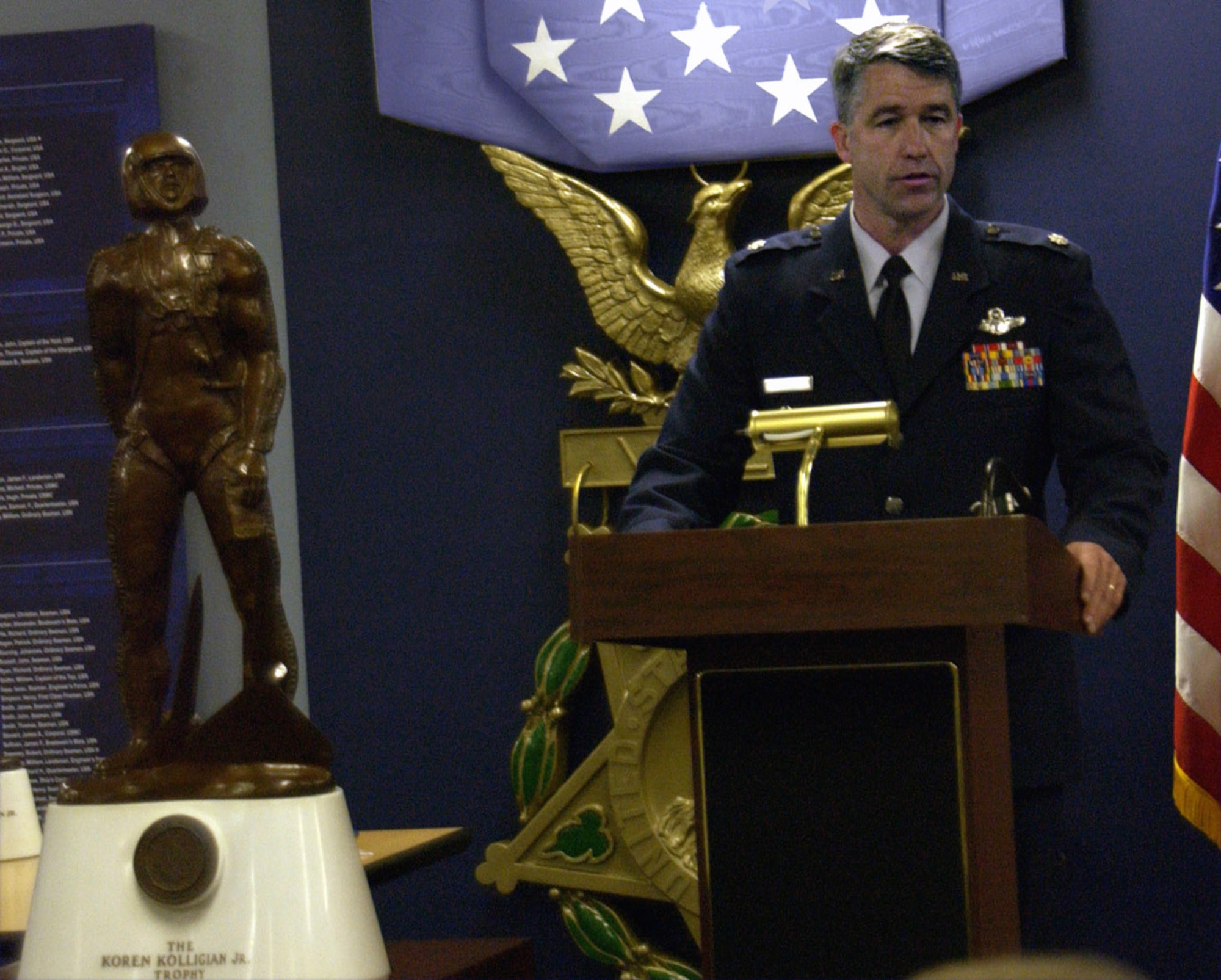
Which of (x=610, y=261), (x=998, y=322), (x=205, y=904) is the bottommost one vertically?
(x=205, y=904)

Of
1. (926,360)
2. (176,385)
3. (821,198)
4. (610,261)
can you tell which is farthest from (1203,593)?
(176,385)

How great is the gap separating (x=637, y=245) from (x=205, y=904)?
197cm

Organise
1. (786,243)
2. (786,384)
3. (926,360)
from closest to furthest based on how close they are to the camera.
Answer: (786,384), (926,360), (786,243)

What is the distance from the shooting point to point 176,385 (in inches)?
86.1

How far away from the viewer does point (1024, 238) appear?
204cm

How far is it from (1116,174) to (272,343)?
5.63 ft

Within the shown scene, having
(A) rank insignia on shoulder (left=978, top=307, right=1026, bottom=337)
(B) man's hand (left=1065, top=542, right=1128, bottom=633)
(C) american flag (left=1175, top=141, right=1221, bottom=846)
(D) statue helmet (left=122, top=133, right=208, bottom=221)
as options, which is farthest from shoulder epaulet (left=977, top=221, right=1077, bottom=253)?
(D) statue helmet (left=122, top=133, right=208, bottom=221)

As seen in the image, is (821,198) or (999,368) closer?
(999,368)

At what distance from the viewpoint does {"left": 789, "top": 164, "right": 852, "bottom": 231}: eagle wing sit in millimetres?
3094

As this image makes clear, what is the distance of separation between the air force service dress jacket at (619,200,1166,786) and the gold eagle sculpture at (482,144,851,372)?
105 cm

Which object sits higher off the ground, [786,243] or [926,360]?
[786,243]

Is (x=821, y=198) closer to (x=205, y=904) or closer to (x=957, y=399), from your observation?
(x=957, y=399)

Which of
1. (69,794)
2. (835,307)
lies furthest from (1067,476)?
(69,794)

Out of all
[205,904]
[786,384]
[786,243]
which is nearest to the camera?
[205,904]
